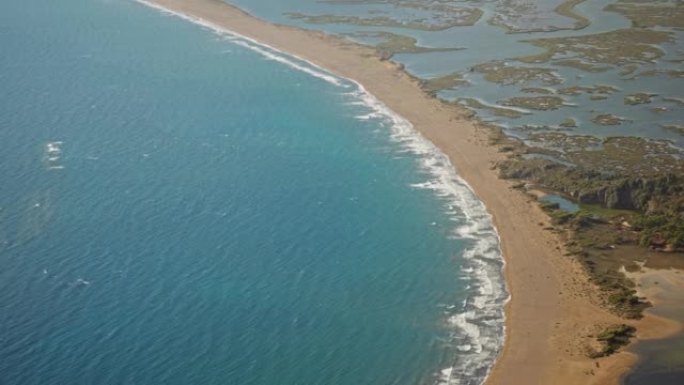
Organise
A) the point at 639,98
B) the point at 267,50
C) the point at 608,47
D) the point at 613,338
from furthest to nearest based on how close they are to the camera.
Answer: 1. the point at 267,50
2. the point at 608,47
3. the point at 639,98
4. the point at 613,338

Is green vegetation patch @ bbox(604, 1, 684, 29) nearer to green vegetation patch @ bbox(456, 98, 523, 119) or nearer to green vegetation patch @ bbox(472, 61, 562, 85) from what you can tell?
green vegetation patch @ bbox(472, 61, 562, 85)

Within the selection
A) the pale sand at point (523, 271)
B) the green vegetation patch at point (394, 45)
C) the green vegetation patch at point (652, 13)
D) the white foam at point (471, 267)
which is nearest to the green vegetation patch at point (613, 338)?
the pale sand at point (523, 271)

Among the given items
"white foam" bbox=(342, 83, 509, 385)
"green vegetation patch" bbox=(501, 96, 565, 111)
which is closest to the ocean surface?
"white foam" bbox=(342, 83, 509, 385)

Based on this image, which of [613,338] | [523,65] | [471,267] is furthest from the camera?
[523,65]

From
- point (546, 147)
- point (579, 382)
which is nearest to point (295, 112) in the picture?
point (546, 147)

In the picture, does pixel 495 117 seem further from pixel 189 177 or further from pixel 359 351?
pixel 359 351

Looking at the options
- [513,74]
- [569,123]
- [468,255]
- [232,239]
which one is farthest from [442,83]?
[232,239]

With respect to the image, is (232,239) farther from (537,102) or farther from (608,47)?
(608,47)
